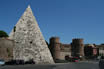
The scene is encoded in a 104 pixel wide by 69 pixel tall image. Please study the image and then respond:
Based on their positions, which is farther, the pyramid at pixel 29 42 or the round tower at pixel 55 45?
the round tower at pixel 55 45

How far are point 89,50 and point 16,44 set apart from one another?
54.4 m

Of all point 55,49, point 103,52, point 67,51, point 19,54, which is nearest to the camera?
point 19,54

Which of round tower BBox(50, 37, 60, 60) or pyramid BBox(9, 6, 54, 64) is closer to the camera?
pyramid BBox(9, 6, 54, 64)

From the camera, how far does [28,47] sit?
2914 centimetres

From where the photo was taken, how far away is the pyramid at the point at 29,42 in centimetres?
2881

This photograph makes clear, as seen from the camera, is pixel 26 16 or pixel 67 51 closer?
pixel 26 16

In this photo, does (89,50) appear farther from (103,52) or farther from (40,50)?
(40,50)

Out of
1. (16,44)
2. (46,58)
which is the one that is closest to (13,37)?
(16,44)

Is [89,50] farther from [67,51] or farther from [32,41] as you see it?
[32,41]

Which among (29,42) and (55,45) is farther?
(55,45)

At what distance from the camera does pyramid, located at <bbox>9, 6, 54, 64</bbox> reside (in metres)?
28.8

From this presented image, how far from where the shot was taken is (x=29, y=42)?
29469 mm

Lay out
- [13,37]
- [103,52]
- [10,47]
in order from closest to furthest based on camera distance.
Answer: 1. [13,37]
2. [10,47]
3. [103,52]

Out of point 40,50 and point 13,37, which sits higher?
point 13,37
